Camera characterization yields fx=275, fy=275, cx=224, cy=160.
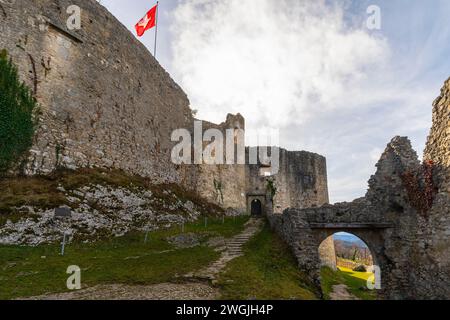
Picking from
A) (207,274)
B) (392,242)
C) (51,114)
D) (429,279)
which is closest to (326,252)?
(392,242)

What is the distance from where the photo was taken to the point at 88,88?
59.0 ft

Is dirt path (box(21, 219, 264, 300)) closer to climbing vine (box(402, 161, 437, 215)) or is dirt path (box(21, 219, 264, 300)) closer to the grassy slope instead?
the grassy slope

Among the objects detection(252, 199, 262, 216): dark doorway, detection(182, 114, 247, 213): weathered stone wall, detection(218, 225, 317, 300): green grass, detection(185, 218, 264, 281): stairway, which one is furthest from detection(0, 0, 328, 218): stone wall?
detection(218, 225, 317, 300): green grass

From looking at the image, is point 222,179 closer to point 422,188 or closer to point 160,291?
point 422,188

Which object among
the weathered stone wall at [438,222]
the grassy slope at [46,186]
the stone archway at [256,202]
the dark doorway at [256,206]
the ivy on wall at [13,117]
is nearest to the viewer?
the weathered stone wall at [438,222]

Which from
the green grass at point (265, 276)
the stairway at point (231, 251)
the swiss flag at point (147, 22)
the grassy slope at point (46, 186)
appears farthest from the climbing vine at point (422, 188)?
the swiss flag at point (147, 22)

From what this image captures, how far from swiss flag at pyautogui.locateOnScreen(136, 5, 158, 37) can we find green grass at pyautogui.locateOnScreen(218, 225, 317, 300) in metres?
19.2

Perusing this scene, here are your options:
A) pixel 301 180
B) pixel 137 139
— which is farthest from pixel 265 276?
pixel 301 180

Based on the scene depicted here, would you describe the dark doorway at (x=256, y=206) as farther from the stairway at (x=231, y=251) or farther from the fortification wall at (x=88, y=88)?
the fortification wall at (x=88, y=88)

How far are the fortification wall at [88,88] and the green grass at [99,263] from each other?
5616 millimetres

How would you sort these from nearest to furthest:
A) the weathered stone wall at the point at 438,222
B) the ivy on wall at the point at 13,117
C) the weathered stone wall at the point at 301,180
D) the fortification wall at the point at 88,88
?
1. the weathered stone wall at the point at 438,222
2. the ivy on wall at the point at 13,117
3. the fortification wall at the point at 88,88
4. the weathered stone wall at the point at 301,180

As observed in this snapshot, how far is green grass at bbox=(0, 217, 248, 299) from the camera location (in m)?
7.70

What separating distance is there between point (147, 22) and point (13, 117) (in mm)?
14167

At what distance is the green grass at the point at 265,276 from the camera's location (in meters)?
7.59
